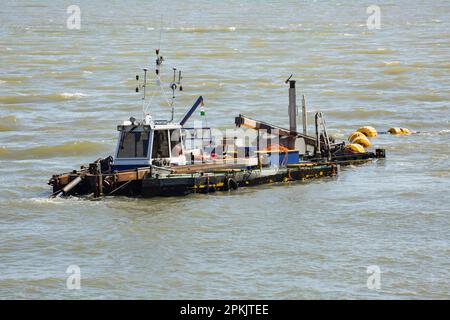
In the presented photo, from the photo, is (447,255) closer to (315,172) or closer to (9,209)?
(315,172)

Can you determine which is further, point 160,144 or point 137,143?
point 160,144

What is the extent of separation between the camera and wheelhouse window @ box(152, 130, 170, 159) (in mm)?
31453

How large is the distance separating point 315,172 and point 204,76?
29839mm

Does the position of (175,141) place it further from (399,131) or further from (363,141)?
(399,131)

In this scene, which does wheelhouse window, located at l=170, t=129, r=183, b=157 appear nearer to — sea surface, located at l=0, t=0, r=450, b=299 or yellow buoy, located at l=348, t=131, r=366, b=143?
sea surface, located at l=0, t=0, r=450, b=299

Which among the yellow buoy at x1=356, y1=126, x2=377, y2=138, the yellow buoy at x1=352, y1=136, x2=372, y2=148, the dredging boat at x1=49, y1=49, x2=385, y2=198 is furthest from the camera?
the yellow buoy at x1=356, y1=126, x2=377, y2=138

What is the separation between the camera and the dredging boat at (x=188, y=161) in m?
30.7

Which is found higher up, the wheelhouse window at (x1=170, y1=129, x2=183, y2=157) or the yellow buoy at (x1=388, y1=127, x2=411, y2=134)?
the yellow buoy at (x1=388, y1=127, x2=411, y2=134)

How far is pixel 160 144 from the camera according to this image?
3158 cm

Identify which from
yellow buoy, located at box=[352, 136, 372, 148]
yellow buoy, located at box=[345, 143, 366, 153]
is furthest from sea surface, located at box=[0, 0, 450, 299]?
yellow buoy, located at box=[352, 136, 372, 148]

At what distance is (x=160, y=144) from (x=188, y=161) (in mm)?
1365

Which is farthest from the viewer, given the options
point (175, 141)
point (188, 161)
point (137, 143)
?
point (188, 161)

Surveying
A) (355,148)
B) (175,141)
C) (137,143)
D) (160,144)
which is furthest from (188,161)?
(355,148)
